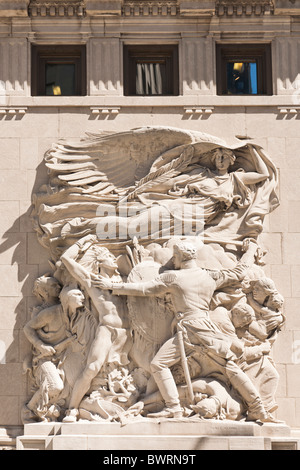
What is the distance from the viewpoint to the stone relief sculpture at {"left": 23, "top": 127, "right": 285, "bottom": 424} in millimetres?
21047

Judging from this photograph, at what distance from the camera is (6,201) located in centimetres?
2248

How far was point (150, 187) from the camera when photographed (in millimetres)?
22312

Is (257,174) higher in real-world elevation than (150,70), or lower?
lower

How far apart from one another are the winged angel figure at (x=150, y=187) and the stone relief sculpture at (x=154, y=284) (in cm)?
2

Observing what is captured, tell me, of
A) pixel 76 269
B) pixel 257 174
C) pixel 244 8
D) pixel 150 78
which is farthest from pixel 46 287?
pixel 244 8

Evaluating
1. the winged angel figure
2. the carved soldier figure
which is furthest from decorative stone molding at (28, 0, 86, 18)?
the carved soldier figure

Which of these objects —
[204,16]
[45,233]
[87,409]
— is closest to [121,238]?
[45,233]

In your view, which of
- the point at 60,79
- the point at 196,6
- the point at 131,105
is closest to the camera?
the point at 131,105

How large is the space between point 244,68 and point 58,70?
12.2ft

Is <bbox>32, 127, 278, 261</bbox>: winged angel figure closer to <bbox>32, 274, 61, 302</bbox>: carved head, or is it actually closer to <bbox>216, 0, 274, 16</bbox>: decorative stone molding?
<bbox>32, 274, 61, 302</bbox>: carved head

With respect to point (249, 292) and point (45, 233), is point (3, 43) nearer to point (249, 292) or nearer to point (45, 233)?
point (45, 233)

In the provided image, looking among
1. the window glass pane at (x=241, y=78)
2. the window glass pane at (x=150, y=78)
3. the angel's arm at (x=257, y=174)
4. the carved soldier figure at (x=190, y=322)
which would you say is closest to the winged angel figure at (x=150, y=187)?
the angel's arm at (x=257, y=174)

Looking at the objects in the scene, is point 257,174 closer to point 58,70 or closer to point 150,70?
point 150,70

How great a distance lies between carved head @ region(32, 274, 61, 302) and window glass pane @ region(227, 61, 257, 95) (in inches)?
205
